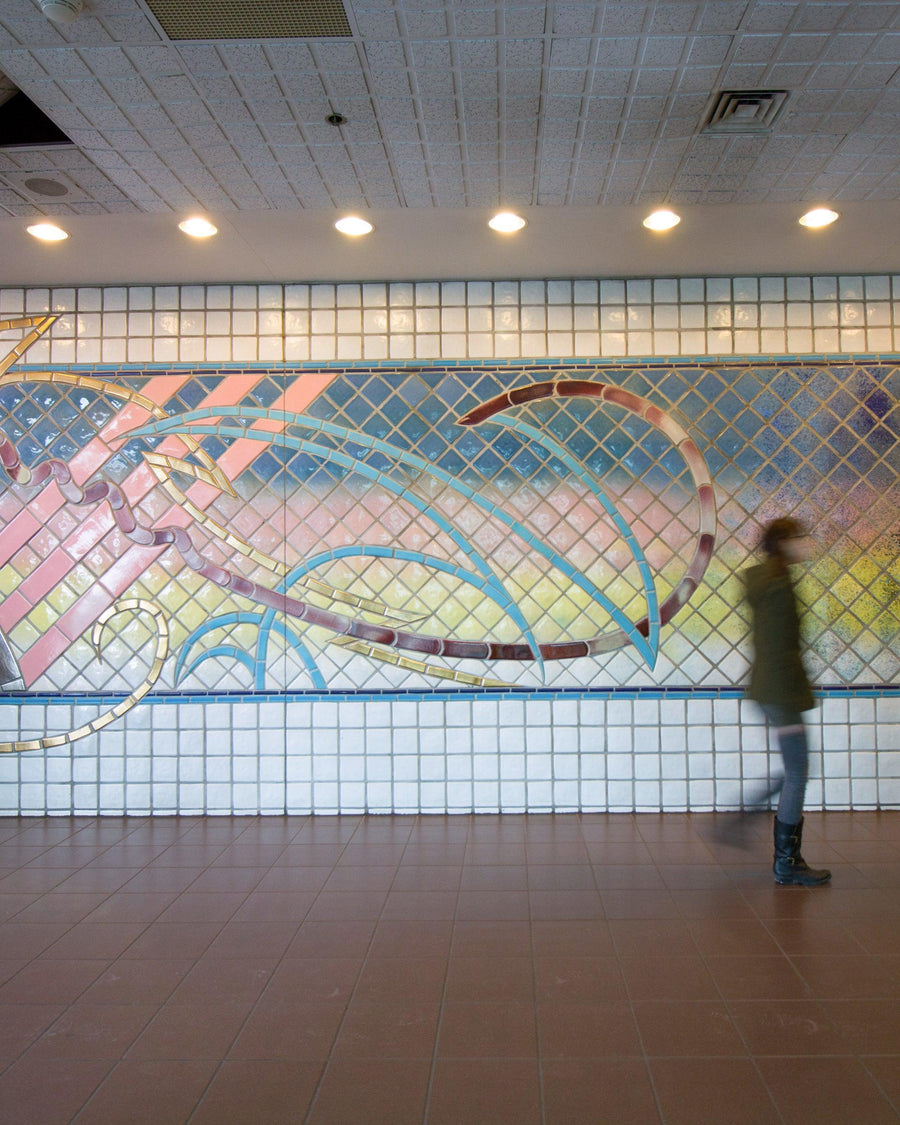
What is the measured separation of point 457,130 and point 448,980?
278 cm

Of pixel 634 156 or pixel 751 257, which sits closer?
pixel 634 156

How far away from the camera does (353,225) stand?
4027mm

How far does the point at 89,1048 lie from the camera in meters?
2.43

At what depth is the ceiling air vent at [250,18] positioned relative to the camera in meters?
2.44

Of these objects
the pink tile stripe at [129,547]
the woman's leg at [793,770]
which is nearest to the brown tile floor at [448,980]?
the woman's leg at [793,770]

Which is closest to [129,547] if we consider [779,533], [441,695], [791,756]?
[441,695]

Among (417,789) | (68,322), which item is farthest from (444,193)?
(417,789)

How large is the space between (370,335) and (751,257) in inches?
78.3

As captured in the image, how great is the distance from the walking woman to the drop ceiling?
1.44 m

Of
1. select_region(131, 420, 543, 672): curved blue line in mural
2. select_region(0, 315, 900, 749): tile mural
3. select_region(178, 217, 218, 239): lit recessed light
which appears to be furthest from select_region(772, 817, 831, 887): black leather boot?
select_region(178, 217, 218, 239): lit recessed light

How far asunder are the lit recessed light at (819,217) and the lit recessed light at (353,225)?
1.90 meters

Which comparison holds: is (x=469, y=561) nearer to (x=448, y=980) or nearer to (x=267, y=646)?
(x=267, y=646)

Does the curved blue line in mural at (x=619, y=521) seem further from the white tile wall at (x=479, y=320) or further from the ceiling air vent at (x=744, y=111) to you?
the ceiling air vent at (x=744, y=111)

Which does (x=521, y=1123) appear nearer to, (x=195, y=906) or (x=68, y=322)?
(x=195, y=906)
